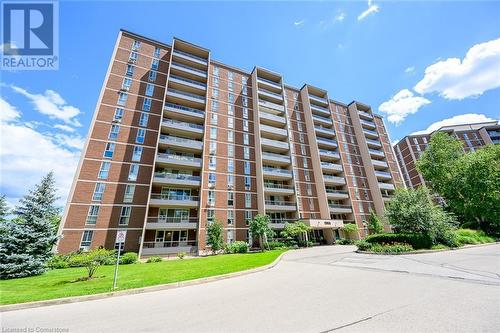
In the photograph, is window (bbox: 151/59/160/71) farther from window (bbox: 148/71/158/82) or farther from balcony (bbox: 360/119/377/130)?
balcony (bbox: 360/119/377/130)

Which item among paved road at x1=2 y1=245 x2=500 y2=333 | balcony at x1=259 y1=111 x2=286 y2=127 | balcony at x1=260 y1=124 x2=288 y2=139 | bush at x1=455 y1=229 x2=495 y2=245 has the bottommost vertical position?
paved road at x1=2 y1=245 x2=500 y2=333

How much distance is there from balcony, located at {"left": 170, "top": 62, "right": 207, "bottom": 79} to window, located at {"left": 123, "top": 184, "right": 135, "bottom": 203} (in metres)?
21.6

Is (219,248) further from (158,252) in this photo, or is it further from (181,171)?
(181,171)

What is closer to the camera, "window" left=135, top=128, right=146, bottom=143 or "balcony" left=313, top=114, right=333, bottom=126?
"window" left=135, top=128, right=146, bottom=143

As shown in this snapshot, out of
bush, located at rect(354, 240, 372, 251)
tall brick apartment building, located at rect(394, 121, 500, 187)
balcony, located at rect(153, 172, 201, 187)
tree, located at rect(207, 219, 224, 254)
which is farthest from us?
tall brick apartment building, located at rect(394, 121, 500, 187)

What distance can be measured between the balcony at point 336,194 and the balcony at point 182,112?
27891 mm

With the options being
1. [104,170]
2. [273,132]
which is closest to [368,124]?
[273,132]

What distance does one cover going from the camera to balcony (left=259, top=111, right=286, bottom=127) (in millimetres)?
41031

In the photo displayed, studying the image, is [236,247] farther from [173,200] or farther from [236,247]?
[173,200]

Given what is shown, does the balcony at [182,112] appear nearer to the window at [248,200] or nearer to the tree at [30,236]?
the window at [248,200]

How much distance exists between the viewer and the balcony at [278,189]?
34.7 metres

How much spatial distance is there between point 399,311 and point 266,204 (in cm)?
2920

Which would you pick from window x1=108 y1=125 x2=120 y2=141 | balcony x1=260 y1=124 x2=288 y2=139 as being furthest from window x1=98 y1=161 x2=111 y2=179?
balcony x1=260 y1=124 x2=288 y2=139

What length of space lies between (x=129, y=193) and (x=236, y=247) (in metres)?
15.9
